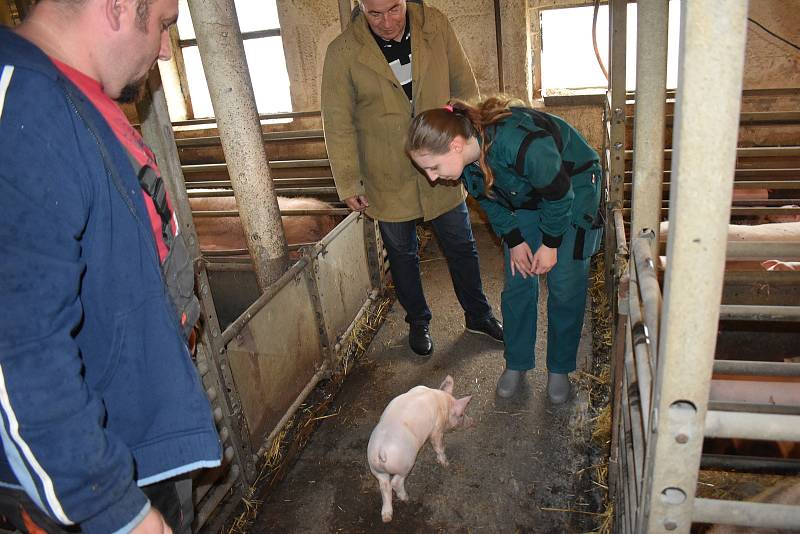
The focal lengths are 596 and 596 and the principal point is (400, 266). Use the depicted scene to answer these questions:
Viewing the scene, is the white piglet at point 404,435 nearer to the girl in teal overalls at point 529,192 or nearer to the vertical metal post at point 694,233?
the girl in teal overalls at point 529,192

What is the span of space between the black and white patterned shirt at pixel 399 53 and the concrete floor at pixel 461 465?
1.79m

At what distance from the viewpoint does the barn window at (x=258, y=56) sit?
6.73 metres

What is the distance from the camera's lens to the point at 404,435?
2.63 m

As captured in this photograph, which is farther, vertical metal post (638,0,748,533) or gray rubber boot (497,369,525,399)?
gray rubber boot (497,369,525,399)

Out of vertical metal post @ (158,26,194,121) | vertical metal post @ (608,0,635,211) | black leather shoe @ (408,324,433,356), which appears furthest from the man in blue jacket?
vertical metal post @ (158,26,194,121)

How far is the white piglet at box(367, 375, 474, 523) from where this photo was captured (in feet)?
8.51

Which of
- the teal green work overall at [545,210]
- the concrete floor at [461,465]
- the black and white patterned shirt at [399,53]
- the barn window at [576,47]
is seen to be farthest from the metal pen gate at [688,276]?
the barn window at [576,47]

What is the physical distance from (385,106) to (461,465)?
6.54 ft

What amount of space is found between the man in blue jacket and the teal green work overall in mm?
1648

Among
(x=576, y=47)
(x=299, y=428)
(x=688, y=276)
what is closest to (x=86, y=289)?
(x=688, y=276)

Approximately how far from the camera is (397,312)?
4.55m

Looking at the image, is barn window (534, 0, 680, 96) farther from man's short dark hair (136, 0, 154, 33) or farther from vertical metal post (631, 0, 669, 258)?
man's short dark hair (136, 0, 154, 33)

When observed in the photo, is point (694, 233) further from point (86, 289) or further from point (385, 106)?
point (385, 106)

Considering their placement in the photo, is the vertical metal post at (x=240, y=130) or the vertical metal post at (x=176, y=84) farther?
the vertical metal post at (x=176, y=84)
